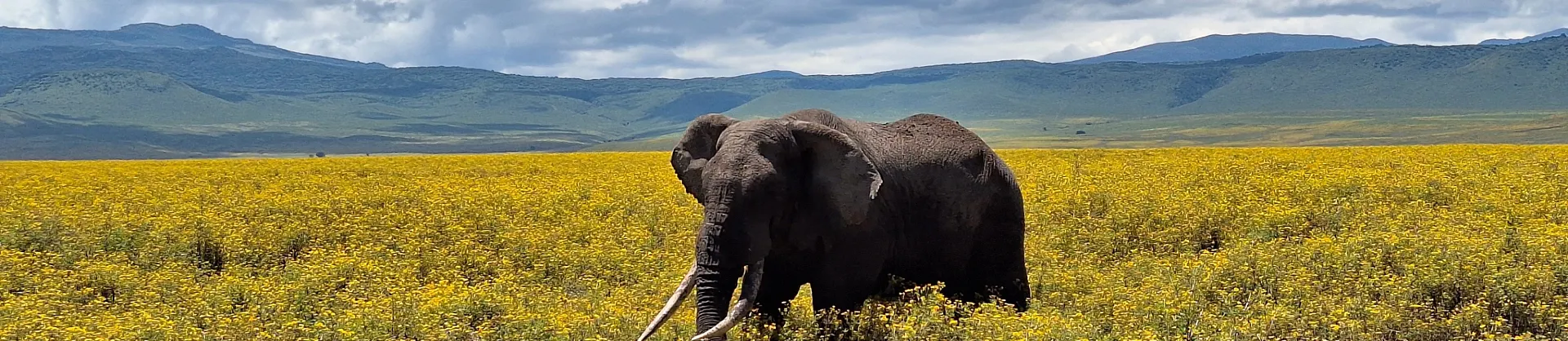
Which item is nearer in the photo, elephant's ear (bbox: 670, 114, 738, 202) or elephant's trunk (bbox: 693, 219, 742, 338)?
elephant's trunk (bbox: 693, 219, 742, 338)

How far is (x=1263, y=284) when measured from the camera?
1259 cm

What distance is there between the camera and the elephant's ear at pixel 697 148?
10234mm

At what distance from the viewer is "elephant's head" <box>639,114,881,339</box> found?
29.2ft

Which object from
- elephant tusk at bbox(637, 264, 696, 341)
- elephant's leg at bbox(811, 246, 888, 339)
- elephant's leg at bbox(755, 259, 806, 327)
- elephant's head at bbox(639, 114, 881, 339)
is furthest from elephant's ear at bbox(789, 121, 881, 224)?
elephant tusk at bbox(637, 264, 696, 341)

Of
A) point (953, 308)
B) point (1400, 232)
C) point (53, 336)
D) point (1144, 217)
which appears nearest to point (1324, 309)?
point (953, 308)

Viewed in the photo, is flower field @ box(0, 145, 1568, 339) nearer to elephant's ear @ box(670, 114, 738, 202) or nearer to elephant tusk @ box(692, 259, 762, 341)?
elephant tusk @ box(692, 259, 762, 341)

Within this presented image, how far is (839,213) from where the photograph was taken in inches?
375

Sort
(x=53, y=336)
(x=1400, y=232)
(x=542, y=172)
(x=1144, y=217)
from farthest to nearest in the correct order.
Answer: (x=542, y=172)
(x=1144, y=217)
(x=1400, y=232)
(x=53, y=336)

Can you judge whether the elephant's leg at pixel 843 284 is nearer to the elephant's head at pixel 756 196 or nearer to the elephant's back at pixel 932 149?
the elephant's head at pixel 756 196

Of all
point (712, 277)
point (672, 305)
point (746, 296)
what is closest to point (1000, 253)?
point (746, 296)

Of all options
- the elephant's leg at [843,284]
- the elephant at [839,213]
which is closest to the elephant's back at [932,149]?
the elephant at [839,213]

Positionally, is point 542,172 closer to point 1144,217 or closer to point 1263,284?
point 1144,217

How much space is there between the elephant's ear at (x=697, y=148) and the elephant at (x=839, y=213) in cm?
1

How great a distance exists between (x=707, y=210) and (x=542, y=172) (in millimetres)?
25833
